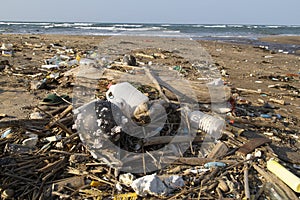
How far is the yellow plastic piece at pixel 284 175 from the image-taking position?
103 inches

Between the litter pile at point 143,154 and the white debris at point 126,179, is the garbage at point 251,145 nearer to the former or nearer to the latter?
the litter pile at point 143,154

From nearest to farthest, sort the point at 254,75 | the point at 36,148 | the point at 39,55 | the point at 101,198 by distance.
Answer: the point at 101,198, the point at 36,148, the point at 254,75, the point at 39,55

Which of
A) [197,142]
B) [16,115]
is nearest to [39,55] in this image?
[16,115]

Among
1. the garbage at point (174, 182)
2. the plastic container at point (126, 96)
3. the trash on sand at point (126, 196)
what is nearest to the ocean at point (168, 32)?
the plastic container at point (126, 96)

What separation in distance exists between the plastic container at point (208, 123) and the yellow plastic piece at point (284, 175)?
76cm

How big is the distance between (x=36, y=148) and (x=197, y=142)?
205 cm

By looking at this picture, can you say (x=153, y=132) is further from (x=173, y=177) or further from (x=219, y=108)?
(x=219, y=108)

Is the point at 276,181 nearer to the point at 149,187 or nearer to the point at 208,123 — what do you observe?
the point at 208,123

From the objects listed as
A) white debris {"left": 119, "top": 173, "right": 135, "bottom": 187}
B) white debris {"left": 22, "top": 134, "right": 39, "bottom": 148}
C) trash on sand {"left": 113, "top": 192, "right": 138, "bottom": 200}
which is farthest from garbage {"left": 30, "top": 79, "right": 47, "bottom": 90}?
trash on sand {"left": 113, "top": 192, "right": 138, "bottom": 200}

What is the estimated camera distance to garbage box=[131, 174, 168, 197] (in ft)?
8.21

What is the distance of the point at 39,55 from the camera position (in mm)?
10523

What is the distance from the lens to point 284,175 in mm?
2756

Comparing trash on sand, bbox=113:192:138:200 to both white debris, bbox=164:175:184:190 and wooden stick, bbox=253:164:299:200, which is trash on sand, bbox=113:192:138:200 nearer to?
white debris, bbox=164:175:184:190

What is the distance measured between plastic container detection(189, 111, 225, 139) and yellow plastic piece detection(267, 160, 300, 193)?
2.50 ft
